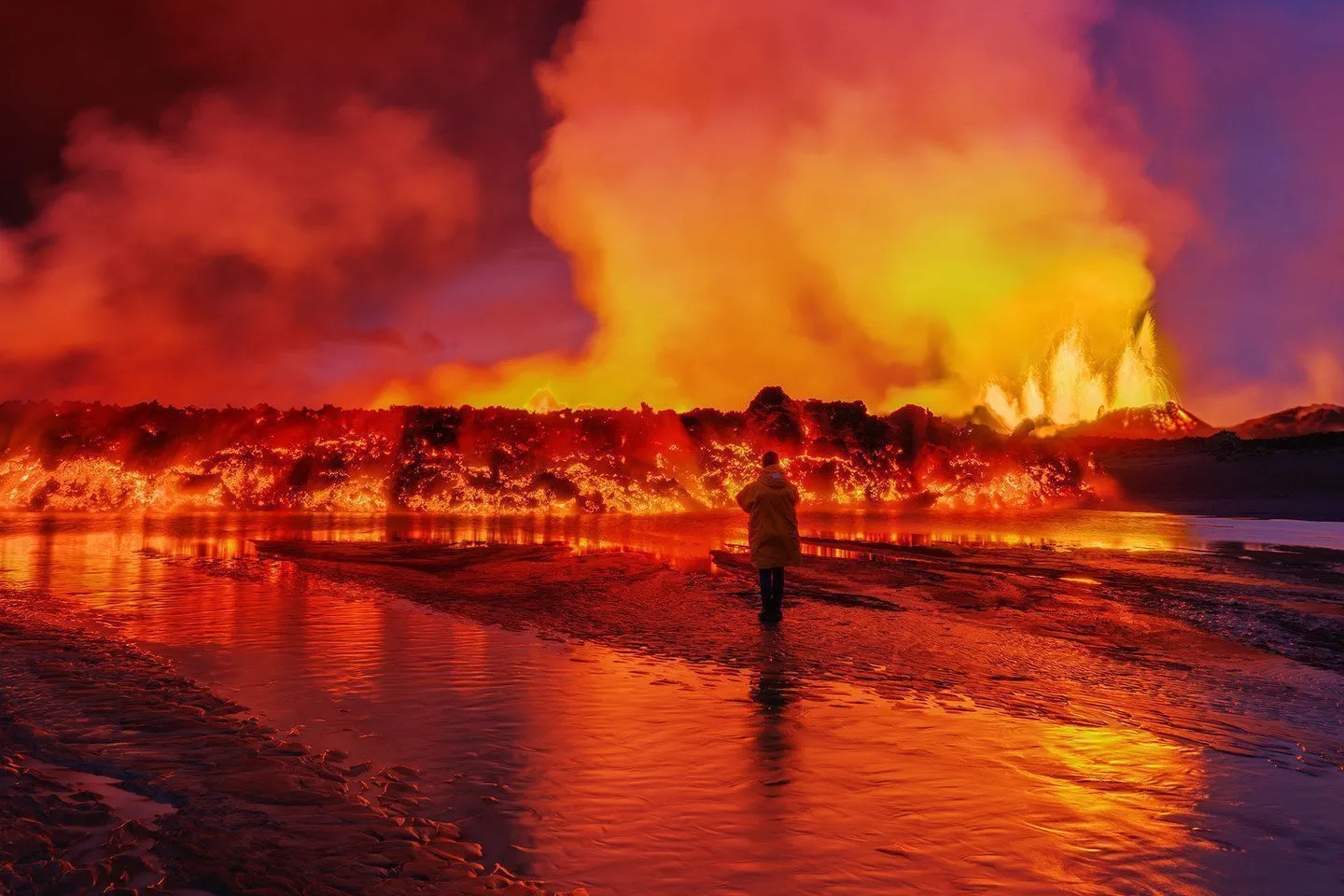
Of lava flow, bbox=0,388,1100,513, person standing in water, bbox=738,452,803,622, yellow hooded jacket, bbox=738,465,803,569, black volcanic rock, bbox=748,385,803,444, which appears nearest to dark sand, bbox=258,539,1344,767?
person standing in water, bbox=738,452,803,622

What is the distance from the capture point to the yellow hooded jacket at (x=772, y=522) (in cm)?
1073

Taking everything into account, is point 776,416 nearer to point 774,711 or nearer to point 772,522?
point 772,522

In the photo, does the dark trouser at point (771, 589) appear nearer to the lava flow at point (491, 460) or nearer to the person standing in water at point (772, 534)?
the person standing in water at point (772, 534)

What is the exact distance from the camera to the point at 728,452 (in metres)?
43.4

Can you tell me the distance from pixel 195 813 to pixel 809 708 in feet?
13.2

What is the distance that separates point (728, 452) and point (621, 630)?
111 feet

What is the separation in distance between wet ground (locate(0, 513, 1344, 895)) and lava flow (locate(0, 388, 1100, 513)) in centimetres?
2388

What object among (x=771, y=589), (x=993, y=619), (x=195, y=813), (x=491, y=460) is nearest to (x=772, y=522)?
(x=771, y=589)

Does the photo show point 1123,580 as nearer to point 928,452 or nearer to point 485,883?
point 485,883

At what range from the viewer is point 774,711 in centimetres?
633

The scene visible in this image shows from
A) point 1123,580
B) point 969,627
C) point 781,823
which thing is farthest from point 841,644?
point 1123,580

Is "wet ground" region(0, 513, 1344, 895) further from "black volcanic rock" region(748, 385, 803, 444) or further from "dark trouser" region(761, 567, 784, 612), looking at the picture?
"black volcanic rock" region(748, 385, 803, 444)

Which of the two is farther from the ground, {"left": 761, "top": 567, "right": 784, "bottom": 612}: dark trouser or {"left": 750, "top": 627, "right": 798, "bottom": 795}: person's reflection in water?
{"left": 761, "top": 567, "right": 784, "bottom": 612}: dark trouser

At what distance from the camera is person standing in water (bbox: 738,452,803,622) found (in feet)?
34.7
